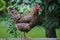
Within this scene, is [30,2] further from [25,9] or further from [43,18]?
[43,18]

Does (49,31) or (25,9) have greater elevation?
(25,9)

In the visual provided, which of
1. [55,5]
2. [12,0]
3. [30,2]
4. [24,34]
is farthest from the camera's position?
[55,5]

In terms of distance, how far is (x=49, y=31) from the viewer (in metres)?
6.86

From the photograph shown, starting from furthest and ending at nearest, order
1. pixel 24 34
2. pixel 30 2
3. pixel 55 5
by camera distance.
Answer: pixel 55 5 → pixel 30 2 → pixel 24 34

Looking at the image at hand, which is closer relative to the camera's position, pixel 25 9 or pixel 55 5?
pixel 25 9

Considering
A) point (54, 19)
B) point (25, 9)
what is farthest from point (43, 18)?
point (25, 9)

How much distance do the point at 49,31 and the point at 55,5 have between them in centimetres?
97

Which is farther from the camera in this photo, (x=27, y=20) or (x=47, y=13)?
(x=47, y=13)

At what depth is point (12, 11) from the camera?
4.68 metres

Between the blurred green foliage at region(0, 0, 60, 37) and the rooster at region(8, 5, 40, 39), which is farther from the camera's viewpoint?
the blurred green foliage at region(0, 0, 60, 37)

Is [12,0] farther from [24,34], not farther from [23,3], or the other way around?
[24,34]

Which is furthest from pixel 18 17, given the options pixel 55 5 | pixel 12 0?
pixel 55 5

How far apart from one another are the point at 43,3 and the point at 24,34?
1.82 meters

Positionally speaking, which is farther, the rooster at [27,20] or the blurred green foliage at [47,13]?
the blurred green foliage at [47,13]
